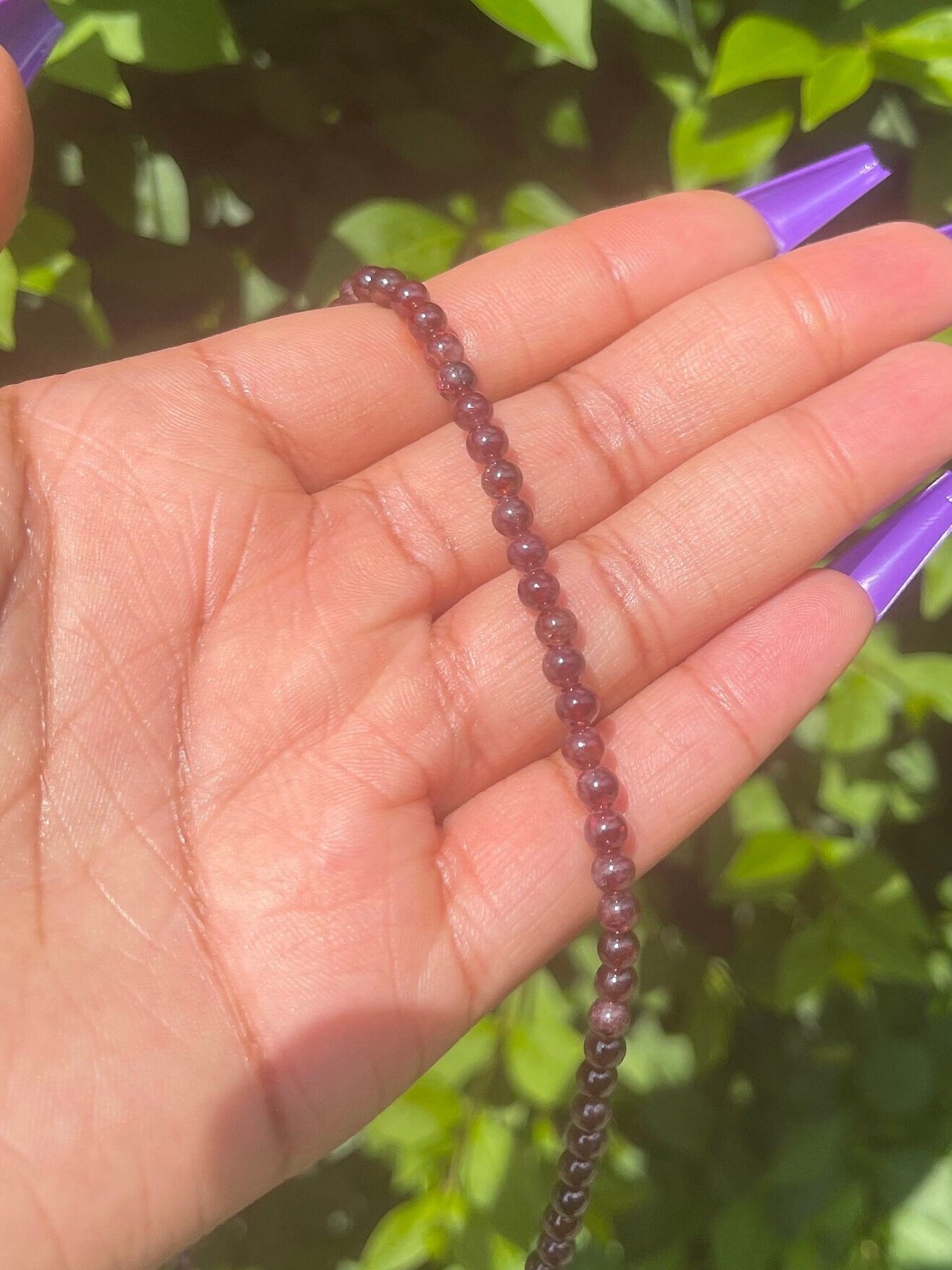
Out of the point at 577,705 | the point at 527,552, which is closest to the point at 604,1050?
the point at 577,705

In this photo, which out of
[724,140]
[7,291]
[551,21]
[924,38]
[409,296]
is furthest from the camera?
[409,296]

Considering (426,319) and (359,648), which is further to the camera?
(426,319)

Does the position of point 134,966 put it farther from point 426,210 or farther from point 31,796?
point 426,210

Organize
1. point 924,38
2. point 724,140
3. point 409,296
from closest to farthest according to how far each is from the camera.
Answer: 1. point 924,38
2. point 724,140
3. point 409,296

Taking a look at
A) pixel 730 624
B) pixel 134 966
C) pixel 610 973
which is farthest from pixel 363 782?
pixel 730 624

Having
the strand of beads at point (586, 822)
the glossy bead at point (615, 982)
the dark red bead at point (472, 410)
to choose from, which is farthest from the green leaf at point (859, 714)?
the dark red bead at point (472, 410)

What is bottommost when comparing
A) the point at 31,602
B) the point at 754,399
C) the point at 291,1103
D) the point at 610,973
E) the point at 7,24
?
the point at 610,973

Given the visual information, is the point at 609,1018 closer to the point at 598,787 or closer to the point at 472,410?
the point at 598,787
